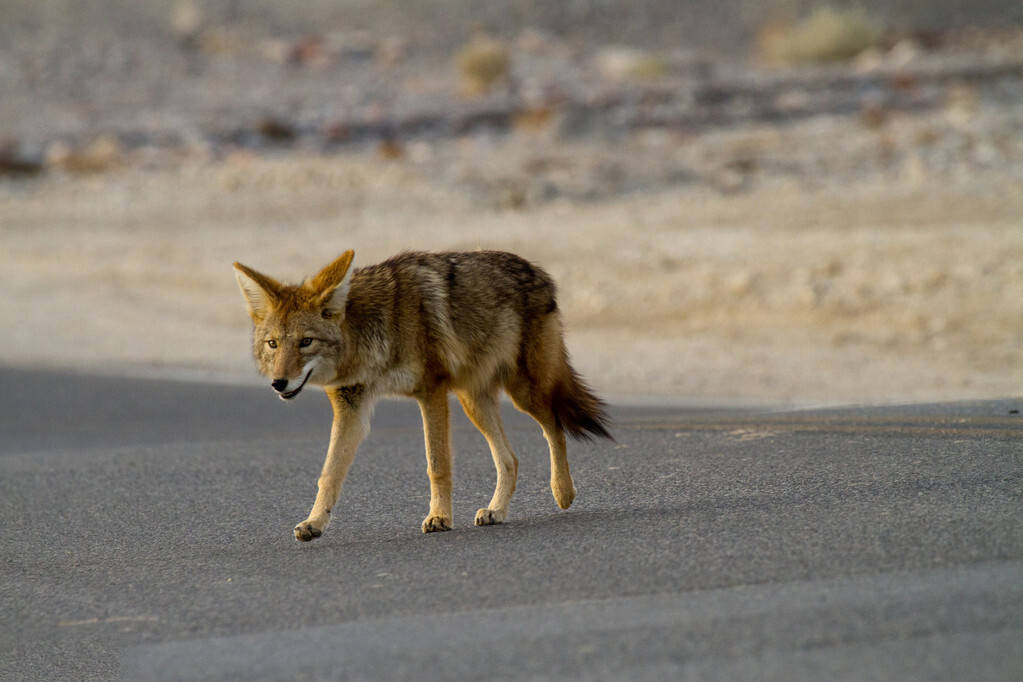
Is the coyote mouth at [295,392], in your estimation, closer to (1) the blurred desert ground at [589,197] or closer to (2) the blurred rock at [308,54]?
(1) the blurred desert ground at [589,197]

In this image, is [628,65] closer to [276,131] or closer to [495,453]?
[276,131]

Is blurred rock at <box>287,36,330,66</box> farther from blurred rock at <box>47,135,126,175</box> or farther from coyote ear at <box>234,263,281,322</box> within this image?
coyote ear at <box>234,263,281,322</box>

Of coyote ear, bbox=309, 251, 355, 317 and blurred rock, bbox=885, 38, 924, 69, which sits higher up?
blurred rock, bbox=885, 38, 924, 69

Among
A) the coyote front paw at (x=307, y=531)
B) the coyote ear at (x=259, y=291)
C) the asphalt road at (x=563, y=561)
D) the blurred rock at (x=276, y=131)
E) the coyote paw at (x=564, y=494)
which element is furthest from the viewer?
the blurred rock at (x=276, y=131)

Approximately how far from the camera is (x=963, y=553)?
5090 millimetres

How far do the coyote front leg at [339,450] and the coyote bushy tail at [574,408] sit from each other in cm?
97

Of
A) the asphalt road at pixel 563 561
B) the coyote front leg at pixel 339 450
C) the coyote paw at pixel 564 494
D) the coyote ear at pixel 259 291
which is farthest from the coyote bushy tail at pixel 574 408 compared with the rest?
the coyote ear at pixel 259 291

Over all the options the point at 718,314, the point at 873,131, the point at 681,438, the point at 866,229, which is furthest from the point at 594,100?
the point at 681,438

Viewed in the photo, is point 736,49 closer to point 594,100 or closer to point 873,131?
point 594,100

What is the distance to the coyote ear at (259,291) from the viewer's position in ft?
19.2

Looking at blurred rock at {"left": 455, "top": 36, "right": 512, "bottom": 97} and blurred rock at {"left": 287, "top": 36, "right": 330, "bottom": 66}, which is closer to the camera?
blurred rock at {"left": 455, "top": 36, "right": 512, "bottom": 97}

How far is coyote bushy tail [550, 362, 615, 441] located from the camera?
20.9ft

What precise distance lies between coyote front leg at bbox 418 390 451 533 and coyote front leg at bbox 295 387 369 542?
0.31 meters

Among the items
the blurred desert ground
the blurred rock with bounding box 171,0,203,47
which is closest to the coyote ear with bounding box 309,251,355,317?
the blurred desert ground
